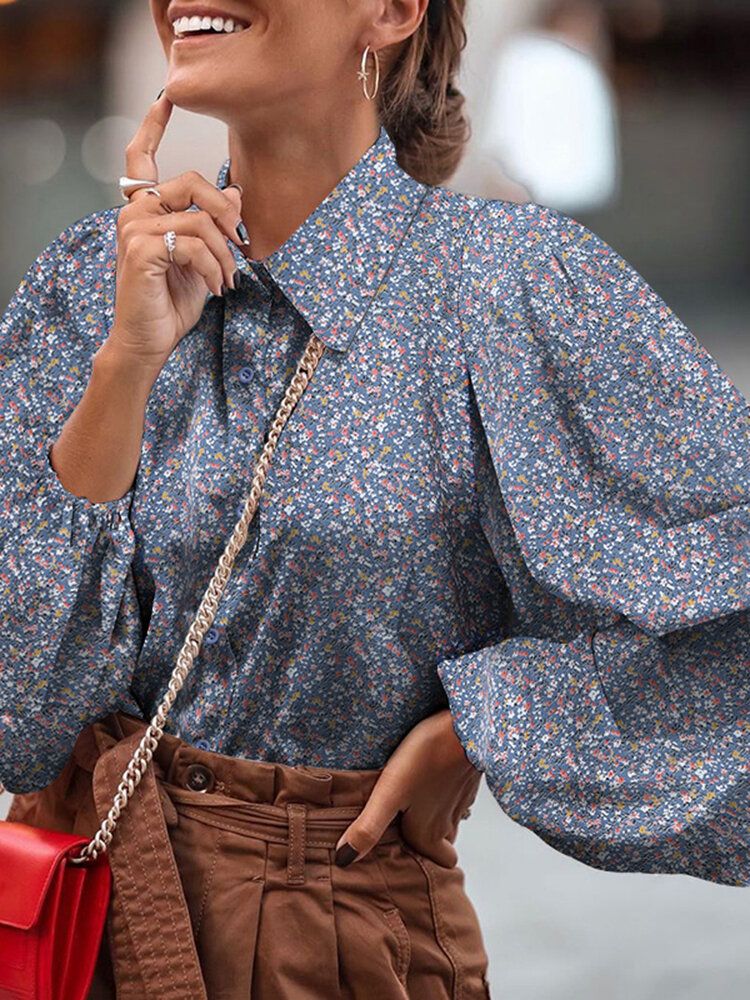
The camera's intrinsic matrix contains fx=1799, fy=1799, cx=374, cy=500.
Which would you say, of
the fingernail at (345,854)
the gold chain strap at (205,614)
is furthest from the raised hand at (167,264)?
the fingernail at (345,854)

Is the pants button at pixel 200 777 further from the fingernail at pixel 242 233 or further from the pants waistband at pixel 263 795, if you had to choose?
the fingernail at pixel 242 233

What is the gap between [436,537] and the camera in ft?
6.10

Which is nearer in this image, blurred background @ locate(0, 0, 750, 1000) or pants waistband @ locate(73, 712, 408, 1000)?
pants waistband @ locate(73, 712, 408, 1000)

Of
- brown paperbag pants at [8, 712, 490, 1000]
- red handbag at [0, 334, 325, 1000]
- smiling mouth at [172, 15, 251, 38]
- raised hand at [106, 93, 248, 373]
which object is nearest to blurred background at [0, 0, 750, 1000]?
brown paperbag pants at [8, 712, 490, 1000]

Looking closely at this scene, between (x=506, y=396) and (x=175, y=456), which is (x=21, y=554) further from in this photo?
(x=506, y=396)

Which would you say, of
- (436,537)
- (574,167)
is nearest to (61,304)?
(436,537)

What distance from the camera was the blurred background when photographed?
14.2 ft

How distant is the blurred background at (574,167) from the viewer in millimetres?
4332

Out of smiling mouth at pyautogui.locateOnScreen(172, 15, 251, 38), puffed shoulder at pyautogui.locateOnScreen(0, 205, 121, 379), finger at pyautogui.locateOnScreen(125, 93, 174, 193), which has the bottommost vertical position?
puffed shoulder at pyautogui.locateOnScreen(0, 205, 121, 379)

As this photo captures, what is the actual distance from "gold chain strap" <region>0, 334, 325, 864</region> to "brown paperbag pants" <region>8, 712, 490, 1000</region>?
17 millimetres

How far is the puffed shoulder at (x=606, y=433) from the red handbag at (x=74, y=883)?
8.6 inches

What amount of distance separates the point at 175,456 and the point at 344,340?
0.23 m

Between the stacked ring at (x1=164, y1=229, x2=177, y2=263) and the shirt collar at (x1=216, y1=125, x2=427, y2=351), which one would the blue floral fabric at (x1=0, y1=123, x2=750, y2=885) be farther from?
the stacked ring at (x1=164, y1=229, x2=177, y2=263)

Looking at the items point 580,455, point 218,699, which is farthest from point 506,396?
point 218,699
